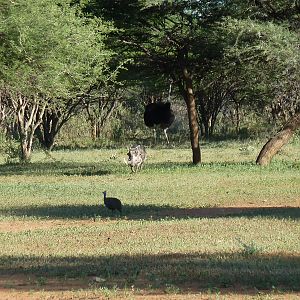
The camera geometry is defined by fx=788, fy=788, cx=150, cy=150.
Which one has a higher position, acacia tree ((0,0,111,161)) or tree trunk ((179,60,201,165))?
acacia tree ((0,0,111,161))

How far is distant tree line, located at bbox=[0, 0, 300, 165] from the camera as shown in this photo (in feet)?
66.1

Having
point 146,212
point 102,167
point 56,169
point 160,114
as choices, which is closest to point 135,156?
point 102,167

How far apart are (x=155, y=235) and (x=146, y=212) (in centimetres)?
435

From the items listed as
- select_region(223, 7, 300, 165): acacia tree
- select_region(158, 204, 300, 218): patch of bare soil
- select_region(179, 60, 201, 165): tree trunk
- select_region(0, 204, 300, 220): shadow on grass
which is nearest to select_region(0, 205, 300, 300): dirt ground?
select_region(0, 204, 300, 220): shadow on grass

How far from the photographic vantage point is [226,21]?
80.7 ft

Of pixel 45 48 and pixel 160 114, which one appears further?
pixel 160 114

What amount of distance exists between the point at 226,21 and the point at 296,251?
14.9 metres

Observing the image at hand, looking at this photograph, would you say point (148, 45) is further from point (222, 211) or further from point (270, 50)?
point (222, 211)

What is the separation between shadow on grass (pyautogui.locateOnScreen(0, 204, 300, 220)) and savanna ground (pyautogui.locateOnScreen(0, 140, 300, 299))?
0.02 meters

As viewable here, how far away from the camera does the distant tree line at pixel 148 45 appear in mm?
20156

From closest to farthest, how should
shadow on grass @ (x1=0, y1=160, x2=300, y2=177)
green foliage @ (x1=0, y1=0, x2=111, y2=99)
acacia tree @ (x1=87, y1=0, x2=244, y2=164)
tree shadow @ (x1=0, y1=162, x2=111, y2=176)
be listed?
green foliage @ (x1=0, y1=0, x2=111, y2=99) → acacia tree @ (x1=87, y1=0, x2=244, y2=164) → shadow on grass @ (x1=0, y1=160, x2=300, y2=177) → tree shadow @ (x1=0, y1=162, x2=111, y2=176)

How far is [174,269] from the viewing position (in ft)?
31.1

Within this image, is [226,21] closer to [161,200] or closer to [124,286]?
[161,200]

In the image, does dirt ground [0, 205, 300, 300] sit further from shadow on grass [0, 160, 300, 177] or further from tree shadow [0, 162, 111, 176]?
tree shadow [0, 162, 111, 176]
